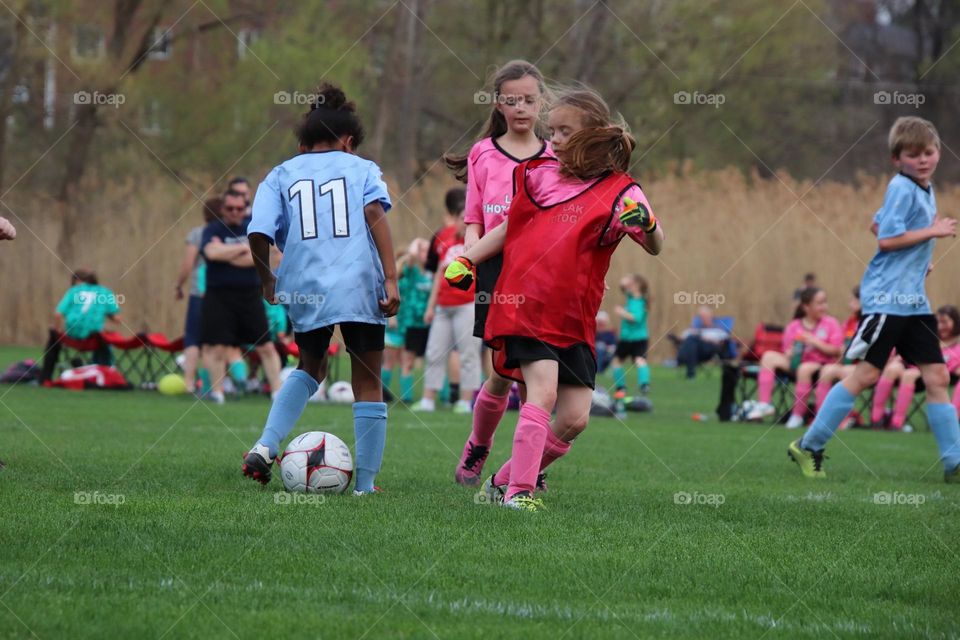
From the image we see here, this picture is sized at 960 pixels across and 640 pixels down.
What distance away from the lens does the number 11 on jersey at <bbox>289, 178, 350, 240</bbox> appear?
244 inches

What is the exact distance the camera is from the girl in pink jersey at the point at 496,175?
6621 millimetres

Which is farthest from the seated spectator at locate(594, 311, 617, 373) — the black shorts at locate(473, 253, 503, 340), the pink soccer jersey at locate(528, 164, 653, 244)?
the pink soccer jersey at locate(528, 164, 653, 244)

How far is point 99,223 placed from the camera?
24.2m

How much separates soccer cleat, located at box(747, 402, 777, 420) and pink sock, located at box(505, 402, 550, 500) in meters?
9.79

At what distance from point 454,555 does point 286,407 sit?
6.30ft

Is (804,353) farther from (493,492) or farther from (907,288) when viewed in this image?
(493,492)

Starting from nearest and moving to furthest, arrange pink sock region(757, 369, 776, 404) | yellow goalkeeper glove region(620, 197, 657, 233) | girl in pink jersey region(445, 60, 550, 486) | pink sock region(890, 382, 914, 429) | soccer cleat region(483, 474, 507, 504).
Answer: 1. yellow goalkeeper glove region(620, 197, 657, 233)
2. soccer cleat region(483, 474, 507, 504)
3. girl in pink jersey region(445, 60, 550, 486)
4. pink sock region(890, 382, 914, 429)
5. pink sock region(757, 369, 776, 404)

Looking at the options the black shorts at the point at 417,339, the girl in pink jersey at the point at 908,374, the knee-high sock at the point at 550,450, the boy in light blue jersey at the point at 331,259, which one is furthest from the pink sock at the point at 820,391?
the boy in light blue jersey at the point at 331,259

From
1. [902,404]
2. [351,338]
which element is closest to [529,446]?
[351,338]

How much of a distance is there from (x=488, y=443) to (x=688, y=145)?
32.5 metres

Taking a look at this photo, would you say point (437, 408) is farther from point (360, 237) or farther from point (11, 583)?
point (11, 583)

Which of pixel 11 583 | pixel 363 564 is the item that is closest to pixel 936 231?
pixel 363 564

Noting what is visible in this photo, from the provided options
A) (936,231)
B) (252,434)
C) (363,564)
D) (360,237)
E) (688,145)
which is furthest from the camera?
(688,145)

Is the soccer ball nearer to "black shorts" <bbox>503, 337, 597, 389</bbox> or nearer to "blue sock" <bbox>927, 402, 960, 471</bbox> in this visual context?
"black shorts" <bbox>503, 337, 597, 389</bbox>
